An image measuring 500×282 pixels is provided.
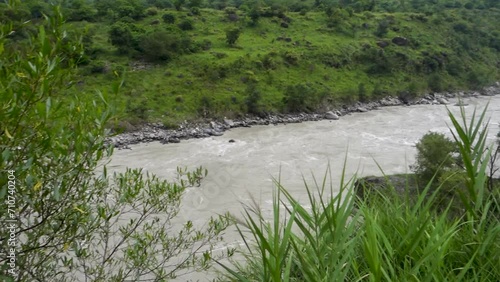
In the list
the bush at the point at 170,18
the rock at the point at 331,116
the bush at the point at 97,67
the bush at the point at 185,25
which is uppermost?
the bush at the point at 170,18

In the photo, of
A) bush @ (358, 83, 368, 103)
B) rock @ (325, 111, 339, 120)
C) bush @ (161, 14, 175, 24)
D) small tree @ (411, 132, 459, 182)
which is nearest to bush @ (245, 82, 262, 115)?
rock @ (325, 111, 339, 120)

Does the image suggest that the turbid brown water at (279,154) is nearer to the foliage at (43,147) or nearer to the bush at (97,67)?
the bush at (97,67)

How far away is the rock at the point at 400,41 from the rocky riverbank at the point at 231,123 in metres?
8.39

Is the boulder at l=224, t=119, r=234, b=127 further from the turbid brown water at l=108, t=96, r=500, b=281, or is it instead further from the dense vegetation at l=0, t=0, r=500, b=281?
the dense vegetation at l=0, t=0, r=500, b=281

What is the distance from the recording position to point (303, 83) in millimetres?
33688

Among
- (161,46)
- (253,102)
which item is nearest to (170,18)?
(161,46)

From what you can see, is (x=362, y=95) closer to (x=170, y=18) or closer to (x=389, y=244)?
(x=170, y=18)

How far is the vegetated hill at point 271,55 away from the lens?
3075 centimetres

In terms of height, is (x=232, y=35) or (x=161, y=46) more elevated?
(x=232, y=35)

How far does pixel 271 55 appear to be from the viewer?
36.9 m

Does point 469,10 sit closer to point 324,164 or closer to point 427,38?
point 427,38

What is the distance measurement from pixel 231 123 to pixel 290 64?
10934 millimetres

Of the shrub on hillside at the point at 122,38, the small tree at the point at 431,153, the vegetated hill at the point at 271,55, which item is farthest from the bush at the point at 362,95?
the small tree at the point at 431,153

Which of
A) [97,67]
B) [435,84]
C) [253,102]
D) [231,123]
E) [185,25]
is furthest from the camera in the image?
[185,25]
